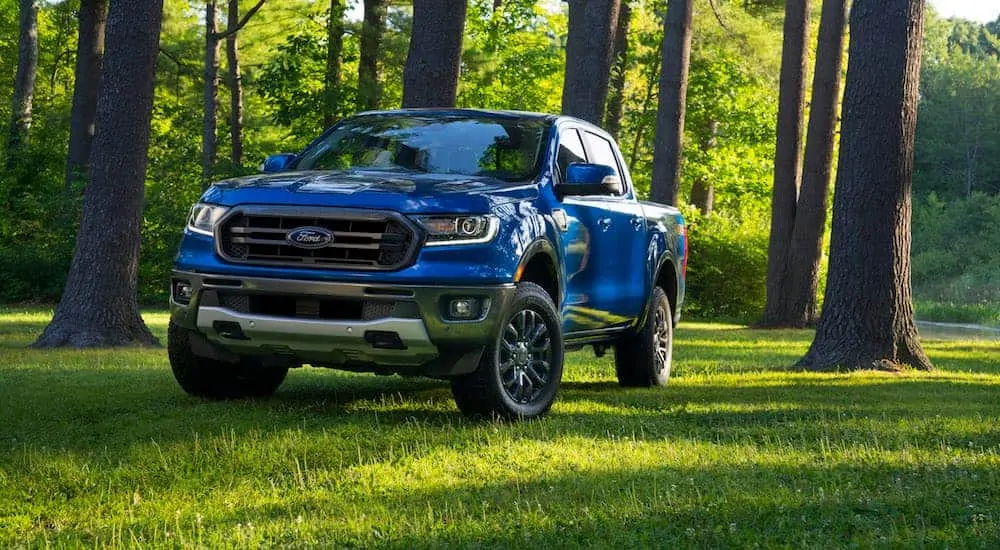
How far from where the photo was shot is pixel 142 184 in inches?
588

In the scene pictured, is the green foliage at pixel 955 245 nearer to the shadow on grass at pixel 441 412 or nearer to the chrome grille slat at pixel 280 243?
the shadow on grass at pixel 441 412

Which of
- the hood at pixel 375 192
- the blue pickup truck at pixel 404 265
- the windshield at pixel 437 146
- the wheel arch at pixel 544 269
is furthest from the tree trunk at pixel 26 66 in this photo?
the wheel arch at pixel 544 269

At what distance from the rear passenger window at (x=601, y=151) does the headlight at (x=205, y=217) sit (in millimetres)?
3451

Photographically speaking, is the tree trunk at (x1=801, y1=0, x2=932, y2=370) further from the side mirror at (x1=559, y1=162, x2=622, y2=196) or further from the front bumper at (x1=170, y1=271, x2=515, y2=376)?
the front bumper at (x1=170, y1=271, x2=515, y2=376)

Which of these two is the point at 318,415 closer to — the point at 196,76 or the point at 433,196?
the point at 433,196

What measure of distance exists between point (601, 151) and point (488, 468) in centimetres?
491

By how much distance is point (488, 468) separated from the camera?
23.8 feet

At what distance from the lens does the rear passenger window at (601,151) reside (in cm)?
1128

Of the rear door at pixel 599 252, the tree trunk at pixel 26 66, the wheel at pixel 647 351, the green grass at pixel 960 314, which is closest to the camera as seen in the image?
the rear door at pixel 599 252

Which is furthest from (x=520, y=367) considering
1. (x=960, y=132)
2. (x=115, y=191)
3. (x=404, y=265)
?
(x=960, y=132)

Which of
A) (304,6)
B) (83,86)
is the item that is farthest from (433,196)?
(304,6)

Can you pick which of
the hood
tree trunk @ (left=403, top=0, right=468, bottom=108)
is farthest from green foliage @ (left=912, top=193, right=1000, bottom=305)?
the hood

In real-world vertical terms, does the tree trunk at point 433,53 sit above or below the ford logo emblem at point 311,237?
above

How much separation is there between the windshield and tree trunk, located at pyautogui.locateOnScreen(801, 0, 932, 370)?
424cm
